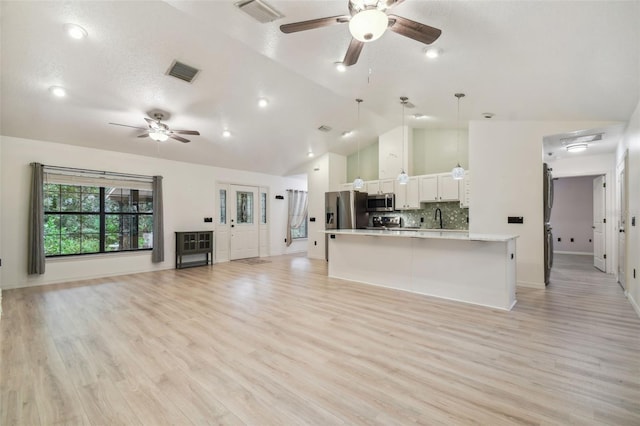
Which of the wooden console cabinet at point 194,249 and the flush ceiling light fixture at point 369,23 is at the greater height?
the flush ceiling light fixture at point 369,23

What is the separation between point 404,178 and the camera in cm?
466

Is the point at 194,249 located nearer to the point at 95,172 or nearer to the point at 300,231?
the point at 95,172

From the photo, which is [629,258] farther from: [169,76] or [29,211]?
[29,211]

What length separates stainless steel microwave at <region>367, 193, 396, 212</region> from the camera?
697 centimetres

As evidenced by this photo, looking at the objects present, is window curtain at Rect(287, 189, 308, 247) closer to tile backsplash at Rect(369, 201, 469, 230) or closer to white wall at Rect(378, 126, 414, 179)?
white wall at Rect(378, 126, 414, 179)

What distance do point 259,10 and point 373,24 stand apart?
1224 mm

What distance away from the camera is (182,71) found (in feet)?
12.5

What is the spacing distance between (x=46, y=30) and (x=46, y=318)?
125 inches

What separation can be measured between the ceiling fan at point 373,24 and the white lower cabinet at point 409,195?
4.55m

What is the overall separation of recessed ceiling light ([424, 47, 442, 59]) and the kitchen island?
2177 millimetres

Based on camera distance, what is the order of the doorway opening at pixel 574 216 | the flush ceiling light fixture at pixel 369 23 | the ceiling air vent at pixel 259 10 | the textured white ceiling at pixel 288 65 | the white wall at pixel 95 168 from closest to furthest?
the flush ceiling light fixture at pixel 369 23, the ceiling air vent at pixel 259 10, the textured white ceiling at pixel 288 65, the white wall at pixel 95 168, the doorway opening at pixel 574 216

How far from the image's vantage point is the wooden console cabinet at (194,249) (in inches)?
264

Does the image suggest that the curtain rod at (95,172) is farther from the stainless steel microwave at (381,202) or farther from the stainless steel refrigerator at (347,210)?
the stainless steel microwave at (381,202)

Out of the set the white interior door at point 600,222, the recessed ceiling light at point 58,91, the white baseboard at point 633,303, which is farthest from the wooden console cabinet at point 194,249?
the white interior door at point 600,222
